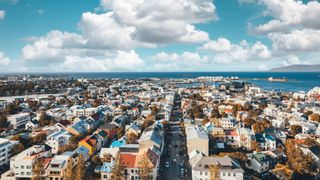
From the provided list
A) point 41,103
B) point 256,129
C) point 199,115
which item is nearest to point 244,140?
point 256,129

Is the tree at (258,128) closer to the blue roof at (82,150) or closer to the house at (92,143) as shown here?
the house at (92,143)

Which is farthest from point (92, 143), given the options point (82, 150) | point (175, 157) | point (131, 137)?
point (175, 157)

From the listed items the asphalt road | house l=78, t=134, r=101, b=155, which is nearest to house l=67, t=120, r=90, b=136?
house l=78, t=134, r=101, b=155

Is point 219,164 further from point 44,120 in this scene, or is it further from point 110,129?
point 44,120

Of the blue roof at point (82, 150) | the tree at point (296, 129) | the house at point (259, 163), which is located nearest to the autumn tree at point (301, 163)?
the house at point (259, 163)

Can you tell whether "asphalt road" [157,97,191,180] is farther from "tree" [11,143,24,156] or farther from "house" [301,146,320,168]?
"tree" [11,143,24,156]
